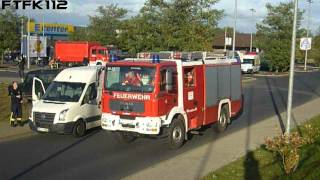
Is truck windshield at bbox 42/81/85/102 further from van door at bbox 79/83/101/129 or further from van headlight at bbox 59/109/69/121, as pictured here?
van headlight at bbox 59/109/69/121

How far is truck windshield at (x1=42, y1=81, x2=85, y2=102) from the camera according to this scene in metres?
16.7

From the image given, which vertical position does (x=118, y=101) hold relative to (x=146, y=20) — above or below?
below

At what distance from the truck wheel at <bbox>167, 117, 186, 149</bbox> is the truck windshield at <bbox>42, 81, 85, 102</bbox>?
339 cm

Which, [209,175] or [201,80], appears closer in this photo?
[209,175]

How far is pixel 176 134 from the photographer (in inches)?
579

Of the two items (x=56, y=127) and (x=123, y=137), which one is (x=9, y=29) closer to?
(x=56, y=127)

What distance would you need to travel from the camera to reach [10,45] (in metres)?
61.8

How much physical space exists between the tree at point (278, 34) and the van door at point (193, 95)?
56.5 m

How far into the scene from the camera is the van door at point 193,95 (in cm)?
1520

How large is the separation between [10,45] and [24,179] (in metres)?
53.3

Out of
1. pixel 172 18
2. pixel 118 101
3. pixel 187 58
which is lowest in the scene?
pixel 118 101

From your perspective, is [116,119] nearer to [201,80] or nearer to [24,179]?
[201,80]

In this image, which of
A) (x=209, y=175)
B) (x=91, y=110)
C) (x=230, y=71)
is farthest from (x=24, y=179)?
(x=230, y=71)

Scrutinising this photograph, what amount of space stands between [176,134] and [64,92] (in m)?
4.17
